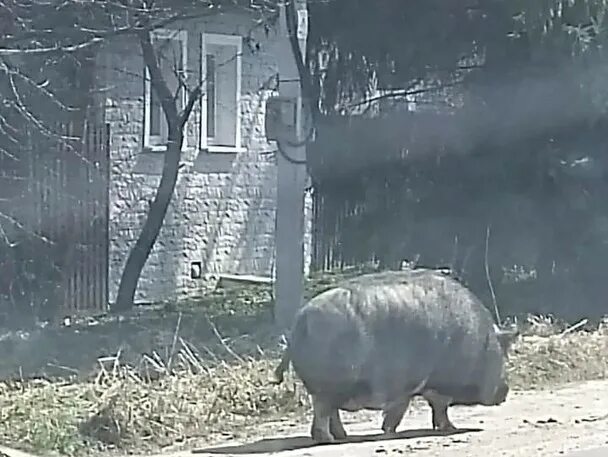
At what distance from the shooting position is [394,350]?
9805mm

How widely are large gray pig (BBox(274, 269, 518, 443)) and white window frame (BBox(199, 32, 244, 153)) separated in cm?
896

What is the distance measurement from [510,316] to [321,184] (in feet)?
9.22

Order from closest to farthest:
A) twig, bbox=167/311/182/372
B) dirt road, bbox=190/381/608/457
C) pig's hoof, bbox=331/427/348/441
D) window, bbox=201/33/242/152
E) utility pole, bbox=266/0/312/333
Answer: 1. dirt road, bbox=190/381/608/457
2. pig's hoof, bbox=331/427/348/441
3. twig, bbox=167/311/182/372
4. utility pole, bbox=266/0/312/333
5. window, bbox=201/33/242/152

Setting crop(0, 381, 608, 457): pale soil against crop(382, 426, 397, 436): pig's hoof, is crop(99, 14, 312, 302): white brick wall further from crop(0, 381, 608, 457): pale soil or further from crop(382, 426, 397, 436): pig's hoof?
crop(382, 426, 397, 436): pig's hoof

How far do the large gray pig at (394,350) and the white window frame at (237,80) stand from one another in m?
8.96

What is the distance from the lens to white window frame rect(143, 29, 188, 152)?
57.5ft

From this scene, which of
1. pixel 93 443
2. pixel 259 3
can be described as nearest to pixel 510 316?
pixel 259 3

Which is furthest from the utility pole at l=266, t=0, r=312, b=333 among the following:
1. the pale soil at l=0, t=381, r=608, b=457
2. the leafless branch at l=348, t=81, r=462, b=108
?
the pale soil at l=0, t=381, r=608, b=457

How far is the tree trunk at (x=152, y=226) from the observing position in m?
17.7

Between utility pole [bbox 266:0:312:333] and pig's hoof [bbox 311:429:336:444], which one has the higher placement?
utility pole [bbox 266:0:312:333]

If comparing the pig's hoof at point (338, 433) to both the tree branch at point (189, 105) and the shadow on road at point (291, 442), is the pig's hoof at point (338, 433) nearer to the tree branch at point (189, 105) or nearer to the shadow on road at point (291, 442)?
the shadow on road at point (291, 442)

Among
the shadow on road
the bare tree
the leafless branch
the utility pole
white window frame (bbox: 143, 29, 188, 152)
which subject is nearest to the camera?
the shadow on road

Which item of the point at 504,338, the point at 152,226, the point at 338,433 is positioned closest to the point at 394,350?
the point at 338,433

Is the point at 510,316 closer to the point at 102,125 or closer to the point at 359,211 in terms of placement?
the point at 359,211
